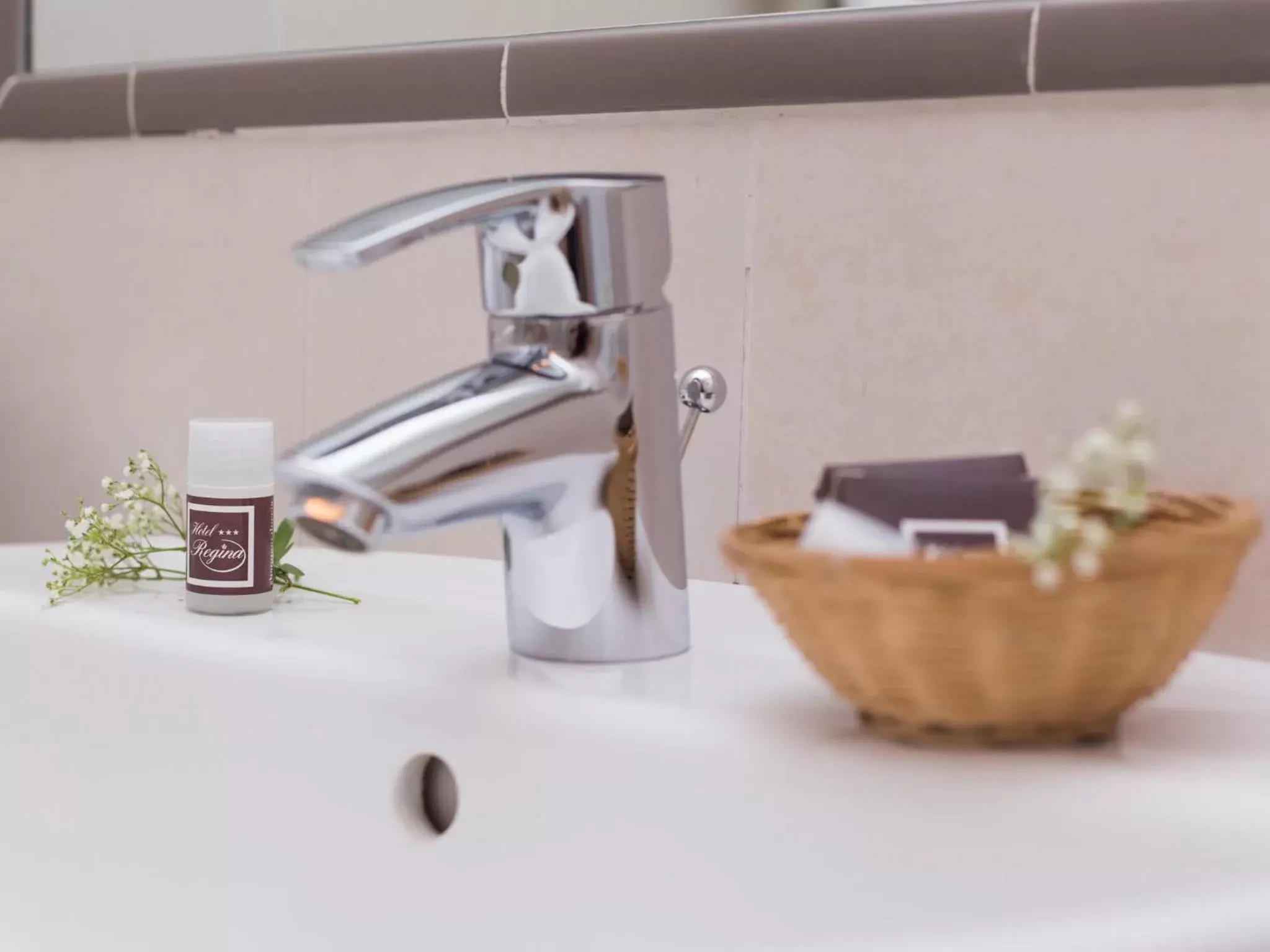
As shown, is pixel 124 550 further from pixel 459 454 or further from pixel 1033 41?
pixel 1033 41

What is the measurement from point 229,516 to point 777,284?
0.87ft

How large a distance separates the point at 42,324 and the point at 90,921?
1.45 ft

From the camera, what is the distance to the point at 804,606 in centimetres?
42

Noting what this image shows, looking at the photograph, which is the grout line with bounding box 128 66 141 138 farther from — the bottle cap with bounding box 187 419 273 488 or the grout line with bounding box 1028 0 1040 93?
the grout line with bounding box 1028 0 1040 93

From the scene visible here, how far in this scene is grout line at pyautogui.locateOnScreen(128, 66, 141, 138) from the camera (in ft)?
2.72

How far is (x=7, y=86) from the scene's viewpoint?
88cm

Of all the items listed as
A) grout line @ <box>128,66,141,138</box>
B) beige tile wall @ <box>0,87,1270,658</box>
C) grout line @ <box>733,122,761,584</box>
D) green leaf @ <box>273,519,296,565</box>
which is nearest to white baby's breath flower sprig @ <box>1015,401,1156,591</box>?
beige tile wall @ <box>0,87,1270,658</box>

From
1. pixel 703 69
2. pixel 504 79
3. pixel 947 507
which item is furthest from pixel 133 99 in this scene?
pixel 947 507

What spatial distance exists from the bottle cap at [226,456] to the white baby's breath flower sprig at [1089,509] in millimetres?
342

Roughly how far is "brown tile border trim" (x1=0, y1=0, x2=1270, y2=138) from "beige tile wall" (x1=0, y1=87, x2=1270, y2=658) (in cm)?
1

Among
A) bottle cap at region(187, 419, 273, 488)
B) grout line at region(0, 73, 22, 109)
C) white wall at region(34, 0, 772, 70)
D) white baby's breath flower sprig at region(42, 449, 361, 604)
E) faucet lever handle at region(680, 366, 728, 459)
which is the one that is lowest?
white baby's breath flower sprig at region(42, 449, 361, 604)

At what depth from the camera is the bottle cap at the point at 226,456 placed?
1.96ft

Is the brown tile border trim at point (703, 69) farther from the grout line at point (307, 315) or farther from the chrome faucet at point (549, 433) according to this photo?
the chrome faucet at point (549, 433)

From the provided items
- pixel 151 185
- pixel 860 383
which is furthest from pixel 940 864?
pixel 151 185
